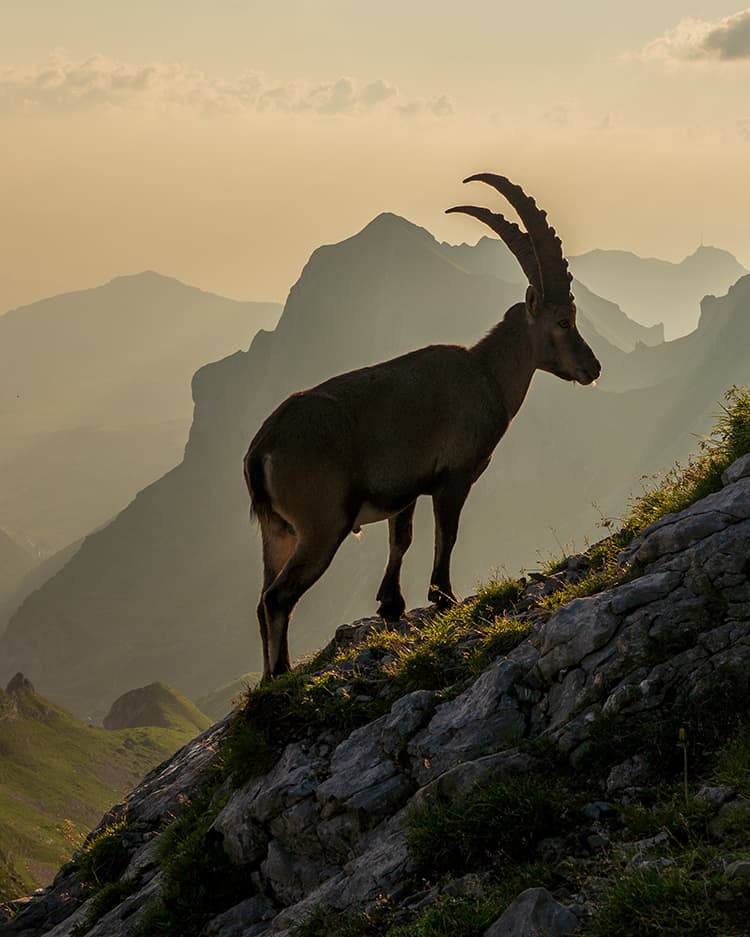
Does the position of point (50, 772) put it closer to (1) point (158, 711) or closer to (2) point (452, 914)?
(1) point (158, 711)

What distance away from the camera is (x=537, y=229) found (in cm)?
1675

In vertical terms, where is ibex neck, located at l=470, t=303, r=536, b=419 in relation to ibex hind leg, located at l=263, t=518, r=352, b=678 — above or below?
above

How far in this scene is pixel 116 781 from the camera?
131250 millimetres

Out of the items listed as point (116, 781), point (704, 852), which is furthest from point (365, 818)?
point (116, 781)

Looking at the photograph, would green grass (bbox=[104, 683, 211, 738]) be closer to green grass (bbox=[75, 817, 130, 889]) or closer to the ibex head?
green grass (bbox=[75, 817, 130, 889])

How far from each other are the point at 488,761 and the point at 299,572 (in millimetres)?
5567

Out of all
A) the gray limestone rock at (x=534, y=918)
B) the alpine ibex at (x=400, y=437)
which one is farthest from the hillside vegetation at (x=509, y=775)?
the alpine ibex at (x=400, y=437)

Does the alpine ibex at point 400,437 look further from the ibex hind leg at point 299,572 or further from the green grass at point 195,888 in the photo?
the green grass at point 195,888

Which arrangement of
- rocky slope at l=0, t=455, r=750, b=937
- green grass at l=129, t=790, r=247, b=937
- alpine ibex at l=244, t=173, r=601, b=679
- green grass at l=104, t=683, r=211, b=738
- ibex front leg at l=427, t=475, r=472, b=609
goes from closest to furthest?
rocky slope at l=0, t=455, r=750, b=937
green grass at l=129, t=790, r=247, b=937
alpine ibex at l=244, t=173, r=601, b=679
ibex front leg at l=427, t=475, r=472, b=609
green grass at l=104, t=683, r=211, b=738

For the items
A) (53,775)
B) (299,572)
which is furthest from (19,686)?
(299,572)

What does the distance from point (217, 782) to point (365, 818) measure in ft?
12.6

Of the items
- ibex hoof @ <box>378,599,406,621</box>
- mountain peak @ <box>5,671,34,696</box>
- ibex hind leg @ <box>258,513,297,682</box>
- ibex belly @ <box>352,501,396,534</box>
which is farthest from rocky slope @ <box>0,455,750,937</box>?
mountain peak @ <box>5,671,34,696</box>

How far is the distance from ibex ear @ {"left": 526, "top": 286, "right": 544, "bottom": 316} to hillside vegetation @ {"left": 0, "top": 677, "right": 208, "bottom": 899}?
237 feet

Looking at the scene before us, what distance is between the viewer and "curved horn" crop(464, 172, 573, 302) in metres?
16.7
